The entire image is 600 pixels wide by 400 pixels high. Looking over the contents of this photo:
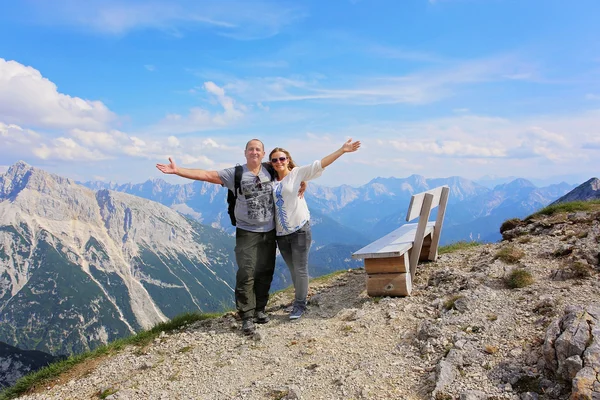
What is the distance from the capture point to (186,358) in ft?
22.9

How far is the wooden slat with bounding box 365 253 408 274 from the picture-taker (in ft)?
27.5

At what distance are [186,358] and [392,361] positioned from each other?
361 centimetres

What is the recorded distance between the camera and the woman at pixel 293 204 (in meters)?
7.42

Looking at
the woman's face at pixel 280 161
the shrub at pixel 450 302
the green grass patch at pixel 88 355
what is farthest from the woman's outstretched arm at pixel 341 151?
the green grass patch at pixel 88 355

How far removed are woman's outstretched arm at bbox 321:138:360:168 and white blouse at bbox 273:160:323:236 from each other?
0.12 meters

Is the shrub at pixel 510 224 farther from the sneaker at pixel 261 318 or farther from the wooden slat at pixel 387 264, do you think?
the sneaker at pixel 261 318

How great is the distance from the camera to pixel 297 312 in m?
8.23

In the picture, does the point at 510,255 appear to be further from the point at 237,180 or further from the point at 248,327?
the point at 237,180

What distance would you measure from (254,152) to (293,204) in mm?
1226

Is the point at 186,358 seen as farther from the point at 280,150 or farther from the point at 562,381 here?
the point at 562,381

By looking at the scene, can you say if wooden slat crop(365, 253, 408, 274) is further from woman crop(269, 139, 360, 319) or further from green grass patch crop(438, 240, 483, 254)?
green grass patch crop(438, 240, 483, 254)

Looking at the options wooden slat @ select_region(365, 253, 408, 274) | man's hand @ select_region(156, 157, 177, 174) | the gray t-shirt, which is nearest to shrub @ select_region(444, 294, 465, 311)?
wooden slat @ select_region(365, 253, 408, 274)

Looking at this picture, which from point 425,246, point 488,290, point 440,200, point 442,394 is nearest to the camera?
point 442,394

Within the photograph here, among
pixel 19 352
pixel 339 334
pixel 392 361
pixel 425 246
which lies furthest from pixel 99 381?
pixel 19 352
